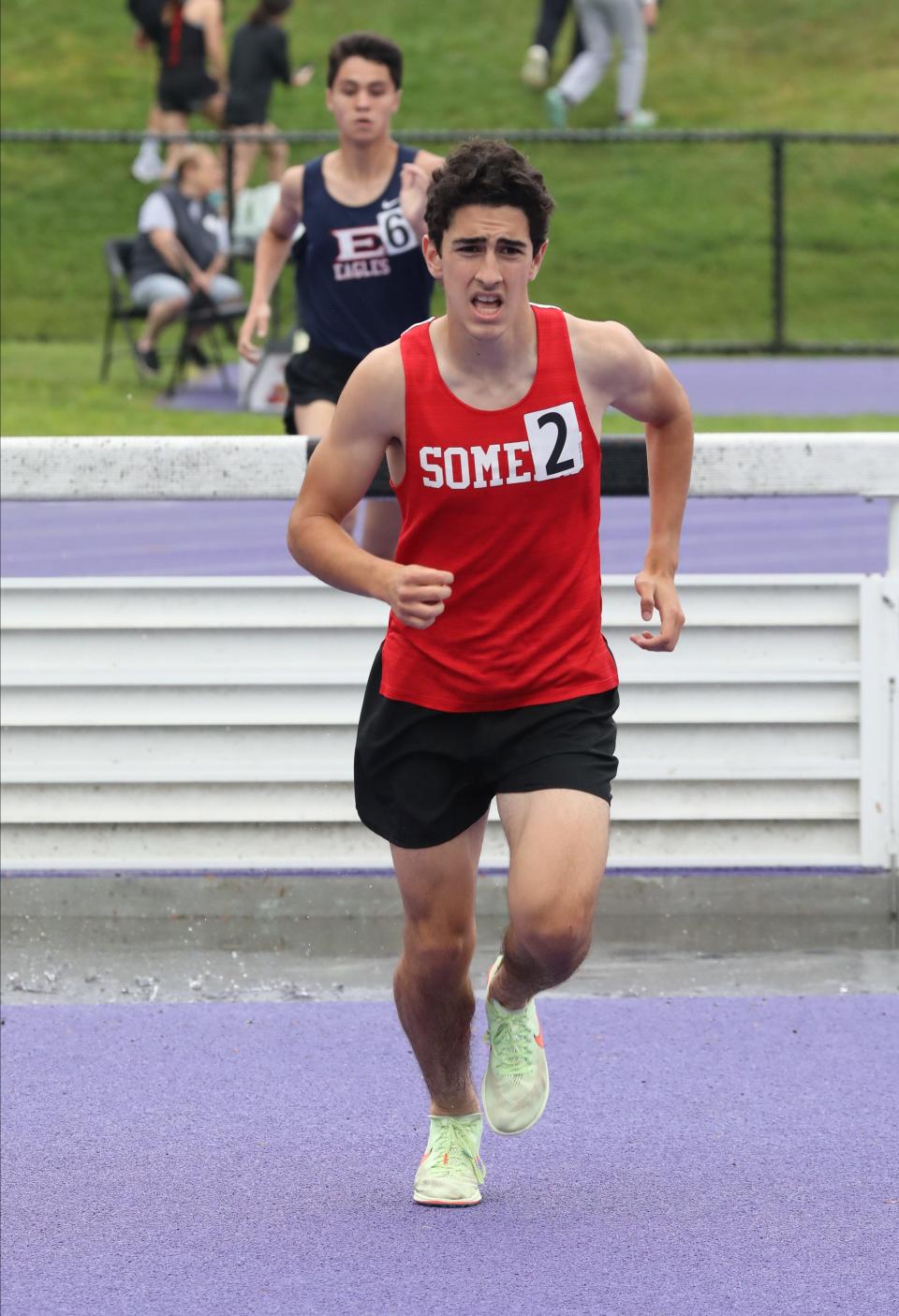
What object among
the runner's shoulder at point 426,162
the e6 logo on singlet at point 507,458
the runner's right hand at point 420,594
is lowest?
the runner's right hand at point 420,594

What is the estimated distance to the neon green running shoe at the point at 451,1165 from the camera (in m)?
4.42

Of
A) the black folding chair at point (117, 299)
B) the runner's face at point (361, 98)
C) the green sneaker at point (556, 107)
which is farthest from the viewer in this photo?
the green sneaker at point (556, 107)

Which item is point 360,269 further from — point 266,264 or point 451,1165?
point 451,1165

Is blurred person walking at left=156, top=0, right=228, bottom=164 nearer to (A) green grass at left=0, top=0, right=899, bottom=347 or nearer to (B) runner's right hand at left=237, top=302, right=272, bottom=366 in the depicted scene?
(A) green grass at left=0, top=0, right=899, bottom=347

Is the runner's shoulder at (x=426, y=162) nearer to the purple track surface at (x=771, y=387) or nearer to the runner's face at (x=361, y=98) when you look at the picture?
the runner's face at (x=361, y=98)

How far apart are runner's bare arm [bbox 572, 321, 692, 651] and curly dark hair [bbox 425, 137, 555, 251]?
9.9 inches

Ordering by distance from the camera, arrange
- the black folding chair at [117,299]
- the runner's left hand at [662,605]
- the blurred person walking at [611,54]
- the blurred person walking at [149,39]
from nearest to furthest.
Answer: the runner's left hand at [662,605] → the black folding chair at [117,299] → the blurred person walking at [149,39] → the blurred person walking at [611,54]

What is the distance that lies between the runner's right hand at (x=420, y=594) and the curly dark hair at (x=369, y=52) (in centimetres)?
376

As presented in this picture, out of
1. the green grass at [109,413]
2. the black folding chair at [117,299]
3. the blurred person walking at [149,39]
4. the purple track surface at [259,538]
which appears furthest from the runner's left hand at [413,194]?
the blurred person walking at [149,39]

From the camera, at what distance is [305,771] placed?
249 inches

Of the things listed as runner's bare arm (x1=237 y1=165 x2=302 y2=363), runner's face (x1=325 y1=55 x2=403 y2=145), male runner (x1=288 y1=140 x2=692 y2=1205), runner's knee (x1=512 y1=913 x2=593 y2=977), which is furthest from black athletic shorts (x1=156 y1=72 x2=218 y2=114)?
runner's knee (x1=512 y1=913 x2=593 y2=977)

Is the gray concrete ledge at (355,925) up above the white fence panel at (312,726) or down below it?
below

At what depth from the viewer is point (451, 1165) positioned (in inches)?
175

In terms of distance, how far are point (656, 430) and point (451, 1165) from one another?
1.59 metres
